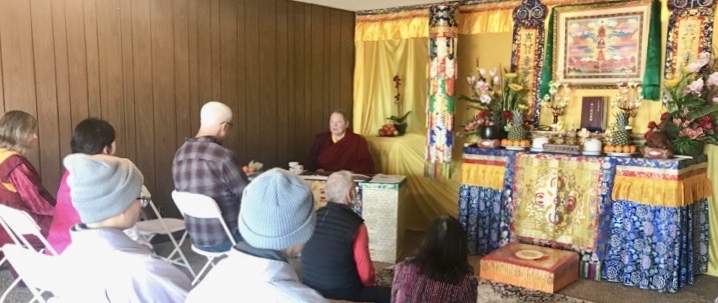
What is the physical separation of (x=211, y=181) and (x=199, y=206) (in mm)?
173

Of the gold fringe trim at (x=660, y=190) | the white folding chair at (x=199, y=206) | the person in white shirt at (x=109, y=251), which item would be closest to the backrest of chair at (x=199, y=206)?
the white folding chair at (x=199, y=206)

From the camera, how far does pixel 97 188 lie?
1643 millimetres

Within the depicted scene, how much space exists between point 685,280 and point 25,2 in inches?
178

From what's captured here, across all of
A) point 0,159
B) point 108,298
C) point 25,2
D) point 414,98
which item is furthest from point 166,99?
point 108,298

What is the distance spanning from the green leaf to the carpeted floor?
1.10 metres

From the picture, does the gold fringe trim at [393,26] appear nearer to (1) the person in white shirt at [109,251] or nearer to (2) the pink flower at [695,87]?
(2) the pink flower at [695,87]

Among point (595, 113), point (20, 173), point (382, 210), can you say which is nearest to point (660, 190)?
point (595, 113)

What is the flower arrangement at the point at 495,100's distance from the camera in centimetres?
458

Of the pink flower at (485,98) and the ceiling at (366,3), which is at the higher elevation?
the ceiling at (366,3)

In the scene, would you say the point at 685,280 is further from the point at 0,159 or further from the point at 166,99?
the point at 0,159

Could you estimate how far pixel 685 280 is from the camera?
377cm

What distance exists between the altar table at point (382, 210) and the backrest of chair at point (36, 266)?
2206 millimetres

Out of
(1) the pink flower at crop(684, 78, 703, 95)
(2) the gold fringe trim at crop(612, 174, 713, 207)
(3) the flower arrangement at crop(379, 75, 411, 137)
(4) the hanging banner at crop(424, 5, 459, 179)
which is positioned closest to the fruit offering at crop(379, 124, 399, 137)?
(3) the flower arrangement at crop(379, 75, 411, 137)

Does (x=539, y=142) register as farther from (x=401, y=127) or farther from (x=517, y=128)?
(x=401, y=127)
